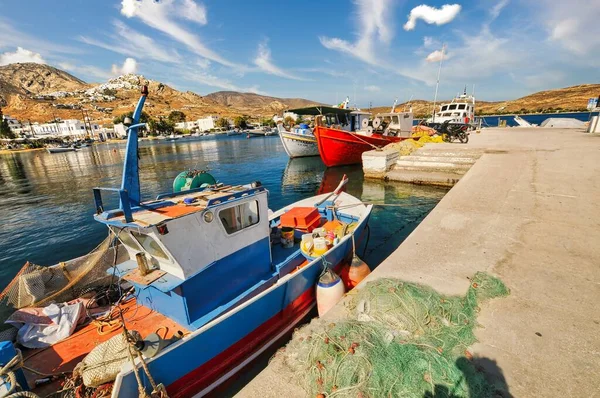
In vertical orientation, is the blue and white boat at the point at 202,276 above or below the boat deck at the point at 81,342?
above

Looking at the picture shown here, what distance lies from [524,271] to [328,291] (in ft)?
12.9

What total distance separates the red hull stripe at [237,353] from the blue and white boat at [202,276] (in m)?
0.02

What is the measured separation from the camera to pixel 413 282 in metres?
4.77

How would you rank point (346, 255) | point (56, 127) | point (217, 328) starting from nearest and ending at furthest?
point (217, 328) → point (346, 255) → point (56, 127)

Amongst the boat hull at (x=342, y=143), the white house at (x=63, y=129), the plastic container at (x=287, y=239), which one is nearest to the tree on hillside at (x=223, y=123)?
the white house at (x=63, y=129)

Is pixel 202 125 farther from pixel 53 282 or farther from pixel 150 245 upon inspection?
pixel 150 245

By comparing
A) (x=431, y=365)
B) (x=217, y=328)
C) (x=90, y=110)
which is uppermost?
(x=90, y=110)

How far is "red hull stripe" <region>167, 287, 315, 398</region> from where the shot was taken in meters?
4.04

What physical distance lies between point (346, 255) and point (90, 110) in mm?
205486

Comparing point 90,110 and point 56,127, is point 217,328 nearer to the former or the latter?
point 56,127

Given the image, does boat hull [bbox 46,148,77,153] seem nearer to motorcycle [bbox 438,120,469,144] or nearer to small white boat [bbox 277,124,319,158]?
small white boat [bbox 277,124,319,158]

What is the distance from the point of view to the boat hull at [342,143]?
2261 cm

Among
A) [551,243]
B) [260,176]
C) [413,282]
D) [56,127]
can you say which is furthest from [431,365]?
[56,127]

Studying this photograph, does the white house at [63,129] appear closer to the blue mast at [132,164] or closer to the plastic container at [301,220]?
the plastic container at [301,220]
